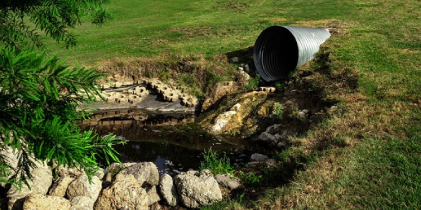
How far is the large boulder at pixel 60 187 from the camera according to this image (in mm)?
6352

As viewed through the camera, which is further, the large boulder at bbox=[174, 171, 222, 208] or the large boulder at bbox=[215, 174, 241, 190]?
→ the large boulder at bbox=[215, 174, 241, 190]

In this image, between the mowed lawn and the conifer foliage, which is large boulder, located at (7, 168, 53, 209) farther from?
the conifer foliage

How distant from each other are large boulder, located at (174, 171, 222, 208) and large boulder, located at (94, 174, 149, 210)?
0.70m

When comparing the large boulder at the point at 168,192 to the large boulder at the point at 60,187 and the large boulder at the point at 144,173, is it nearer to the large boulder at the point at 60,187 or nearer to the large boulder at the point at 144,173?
the large boulder at the point at 144,173

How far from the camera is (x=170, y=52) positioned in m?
17.2

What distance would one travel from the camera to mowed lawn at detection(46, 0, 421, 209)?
227 inches

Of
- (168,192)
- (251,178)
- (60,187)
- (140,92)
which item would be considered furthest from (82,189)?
(140,92)

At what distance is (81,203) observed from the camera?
6.00 m

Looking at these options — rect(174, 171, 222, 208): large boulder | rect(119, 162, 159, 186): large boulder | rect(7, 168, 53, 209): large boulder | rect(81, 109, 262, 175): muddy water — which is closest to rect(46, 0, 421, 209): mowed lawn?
rect(174, 171, 222, 208): large boulder

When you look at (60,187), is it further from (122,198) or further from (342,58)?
(342,58)

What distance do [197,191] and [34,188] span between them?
289 cm

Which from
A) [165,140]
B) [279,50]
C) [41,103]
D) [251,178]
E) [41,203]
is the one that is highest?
[41,103]

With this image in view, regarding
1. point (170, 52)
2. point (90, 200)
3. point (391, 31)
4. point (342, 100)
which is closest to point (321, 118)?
point (342, 100)

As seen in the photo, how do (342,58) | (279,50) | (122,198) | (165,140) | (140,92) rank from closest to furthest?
(122,198) → (165,140) → (342,58) → (140,92) → (279,50)
